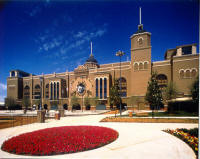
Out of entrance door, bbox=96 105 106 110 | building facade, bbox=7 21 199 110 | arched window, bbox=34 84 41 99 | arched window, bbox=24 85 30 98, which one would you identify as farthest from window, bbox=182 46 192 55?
arched window, bbox=24 85 30 98

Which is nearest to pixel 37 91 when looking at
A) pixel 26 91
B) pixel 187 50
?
pixel 26 91

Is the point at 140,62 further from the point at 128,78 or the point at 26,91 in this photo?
the point at 26,91

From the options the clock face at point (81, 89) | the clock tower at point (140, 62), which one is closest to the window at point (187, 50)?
the clock tower at point (140, 62)

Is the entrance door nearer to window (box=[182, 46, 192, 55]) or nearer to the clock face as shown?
the clock face

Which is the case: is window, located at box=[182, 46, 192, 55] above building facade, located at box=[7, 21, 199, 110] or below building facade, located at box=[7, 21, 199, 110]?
above

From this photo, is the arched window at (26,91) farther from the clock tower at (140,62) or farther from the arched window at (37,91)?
the clock tower at (140,62)

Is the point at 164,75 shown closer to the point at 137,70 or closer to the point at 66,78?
the point at 137,70

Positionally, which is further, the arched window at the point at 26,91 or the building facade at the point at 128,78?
the arched window at the point at 26,91

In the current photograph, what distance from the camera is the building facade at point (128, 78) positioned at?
1217 inches

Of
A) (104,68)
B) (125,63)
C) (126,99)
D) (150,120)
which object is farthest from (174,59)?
(150,120)

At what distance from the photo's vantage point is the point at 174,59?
31.7m

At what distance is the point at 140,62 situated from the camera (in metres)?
34.5

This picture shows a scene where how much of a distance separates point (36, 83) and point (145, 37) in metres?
53.0

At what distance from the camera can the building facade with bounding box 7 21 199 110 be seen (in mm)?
30906
